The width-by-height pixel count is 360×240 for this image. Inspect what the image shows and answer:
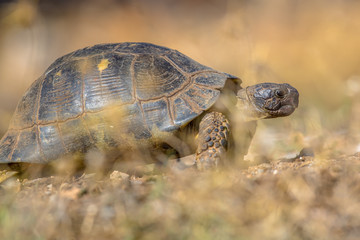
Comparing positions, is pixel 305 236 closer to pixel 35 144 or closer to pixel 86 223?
pixel 86 223

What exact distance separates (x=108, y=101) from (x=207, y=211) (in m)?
2.28

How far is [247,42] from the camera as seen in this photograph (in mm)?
5961

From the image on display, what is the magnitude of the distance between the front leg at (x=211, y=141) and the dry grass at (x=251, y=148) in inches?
9.1

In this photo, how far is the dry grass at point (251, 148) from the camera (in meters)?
2.26

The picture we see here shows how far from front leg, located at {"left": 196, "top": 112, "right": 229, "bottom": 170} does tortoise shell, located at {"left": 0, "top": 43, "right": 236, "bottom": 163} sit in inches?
6.8

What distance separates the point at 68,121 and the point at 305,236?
3.01m

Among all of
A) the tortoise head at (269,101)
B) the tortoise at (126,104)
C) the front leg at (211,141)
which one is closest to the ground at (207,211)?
the front leg at (211,141)

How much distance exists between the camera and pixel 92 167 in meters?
4.44

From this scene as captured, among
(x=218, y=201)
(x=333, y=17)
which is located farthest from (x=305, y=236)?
(x=333, y=17)

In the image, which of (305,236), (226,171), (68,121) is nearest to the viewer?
(305,236)

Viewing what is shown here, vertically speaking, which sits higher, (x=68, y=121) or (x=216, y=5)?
(x=216, y=5)

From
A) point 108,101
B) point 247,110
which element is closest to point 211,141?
point 247,110

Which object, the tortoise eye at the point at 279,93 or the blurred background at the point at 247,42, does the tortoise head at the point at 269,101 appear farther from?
the blurred background at the point at 247,42

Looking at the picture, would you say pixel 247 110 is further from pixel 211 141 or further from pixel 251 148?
pixel 211 141
